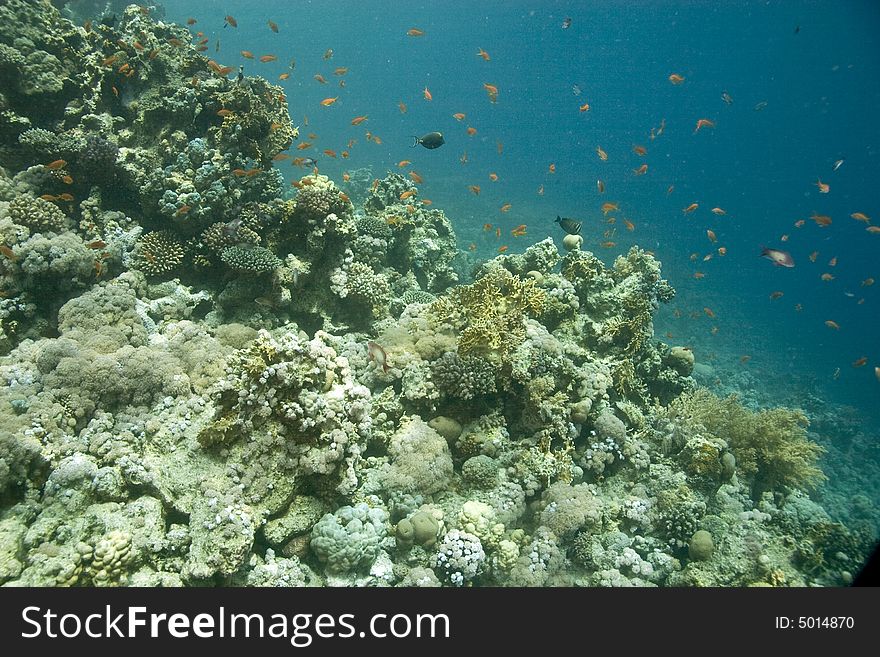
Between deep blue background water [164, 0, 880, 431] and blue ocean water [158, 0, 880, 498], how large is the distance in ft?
1.68

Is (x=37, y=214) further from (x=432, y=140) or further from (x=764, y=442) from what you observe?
(x=764, y=442)

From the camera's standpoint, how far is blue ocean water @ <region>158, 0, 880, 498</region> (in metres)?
31.2

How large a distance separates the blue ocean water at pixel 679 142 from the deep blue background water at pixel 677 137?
20.2 inches

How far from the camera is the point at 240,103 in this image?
9547 mm

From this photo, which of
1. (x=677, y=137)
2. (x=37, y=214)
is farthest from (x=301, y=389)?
(x=677, y=137)

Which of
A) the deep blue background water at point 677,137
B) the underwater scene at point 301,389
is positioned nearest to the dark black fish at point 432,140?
the underwater scene at point 301,389

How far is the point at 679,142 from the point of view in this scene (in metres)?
128

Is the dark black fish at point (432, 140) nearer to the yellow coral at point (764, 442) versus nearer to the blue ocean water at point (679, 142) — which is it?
the blue ocean water at point (679, 142)

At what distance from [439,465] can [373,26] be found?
241m

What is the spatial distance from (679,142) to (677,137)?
24.4ft

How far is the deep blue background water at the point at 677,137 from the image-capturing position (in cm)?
3581

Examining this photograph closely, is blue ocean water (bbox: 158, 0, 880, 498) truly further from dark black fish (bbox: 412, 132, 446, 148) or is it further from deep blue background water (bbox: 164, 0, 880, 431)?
dark black fish (bbox: 412, 132, 446, 148)

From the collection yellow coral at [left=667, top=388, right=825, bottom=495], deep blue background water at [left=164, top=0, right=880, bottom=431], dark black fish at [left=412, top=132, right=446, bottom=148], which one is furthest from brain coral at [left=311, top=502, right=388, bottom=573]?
deep blue background water at [left=164, top=0, right=880, bottom=431]

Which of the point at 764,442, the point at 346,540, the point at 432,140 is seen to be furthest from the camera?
the point at 432,140
